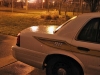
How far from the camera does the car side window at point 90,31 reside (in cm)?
400

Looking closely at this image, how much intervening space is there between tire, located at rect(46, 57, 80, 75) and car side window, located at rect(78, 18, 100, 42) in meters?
0.57

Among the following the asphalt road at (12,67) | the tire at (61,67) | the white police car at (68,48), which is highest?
the white police car at (68,48)

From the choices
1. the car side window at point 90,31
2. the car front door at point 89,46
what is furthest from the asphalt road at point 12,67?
the car side window at point 90,31

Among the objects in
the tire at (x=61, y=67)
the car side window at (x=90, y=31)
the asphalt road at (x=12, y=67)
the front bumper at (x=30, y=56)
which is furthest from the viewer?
the asphalt road at (x=12, y=67)

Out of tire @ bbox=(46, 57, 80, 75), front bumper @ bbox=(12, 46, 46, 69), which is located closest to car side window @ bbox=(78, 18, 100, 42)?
tire @ bbox=(46, 57, 80, 75)

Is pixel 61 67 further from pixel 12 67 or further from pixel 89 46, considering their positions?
pixel 12 67

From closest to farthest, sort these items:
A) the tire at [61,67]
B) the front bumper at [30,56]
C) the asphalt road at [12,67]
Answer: the tire at [61,67], the front bumper at [30,56], the asphalt road at [12,67]

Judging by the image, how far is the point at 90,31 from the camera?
404 cm

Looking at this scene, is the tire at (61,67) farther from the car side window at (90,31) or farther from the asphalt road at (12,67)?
the asphalt road at (12,67)

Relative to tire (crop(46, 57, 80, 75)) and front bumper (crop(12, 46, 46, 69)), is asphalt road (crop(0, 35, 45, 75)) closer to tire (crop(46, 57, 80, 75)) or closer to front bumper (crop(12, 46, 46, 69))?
front bumper (crop(12, 46, 46, 69))

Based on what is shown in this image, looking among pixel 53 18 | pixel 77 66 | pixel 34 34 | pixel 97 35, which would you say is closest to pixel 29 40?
pixel 34 34

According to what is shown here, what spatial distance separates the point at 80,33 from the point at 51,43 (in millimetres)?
607

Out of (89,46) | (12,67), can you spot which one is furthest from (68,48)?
(12,67)

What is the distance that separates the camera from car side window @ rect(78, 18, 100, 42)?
400cm
